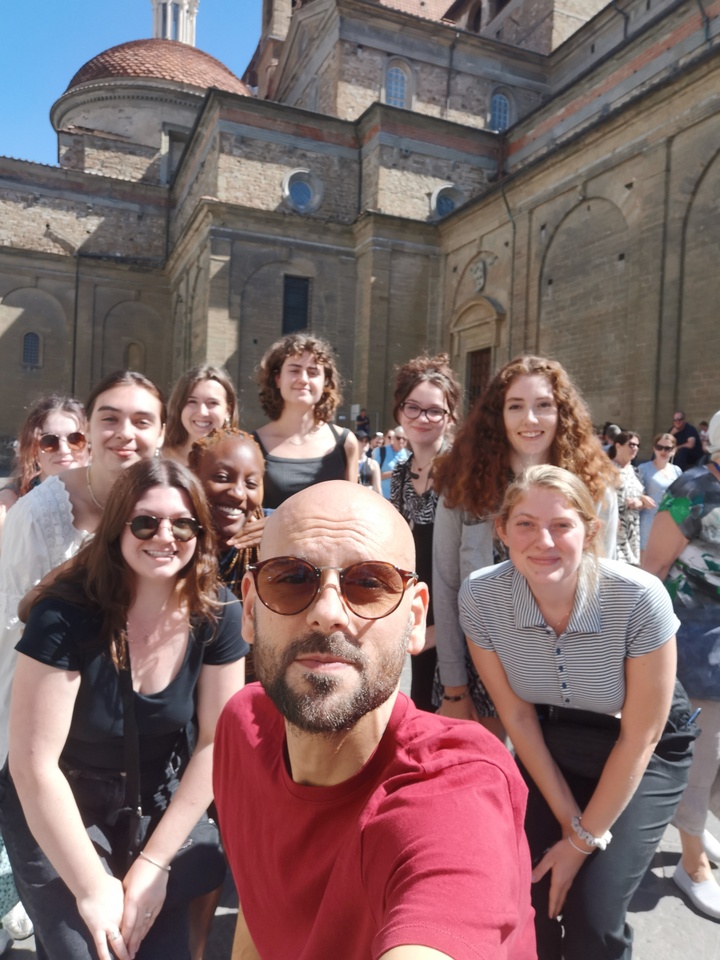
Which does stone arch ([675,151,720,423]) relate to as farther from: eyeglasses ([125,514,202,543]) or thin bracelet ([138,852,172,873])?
thin bracelet ([138,852,172,873])

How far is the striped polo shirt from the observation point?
2.28m

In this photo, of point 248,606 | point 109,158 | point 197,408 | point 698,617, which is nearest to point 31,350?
point 109,158

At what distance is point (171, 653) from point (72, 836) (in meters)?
0.60

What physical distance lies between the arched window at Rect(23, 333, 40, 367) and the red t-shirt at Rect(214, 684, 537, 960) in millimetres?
31854

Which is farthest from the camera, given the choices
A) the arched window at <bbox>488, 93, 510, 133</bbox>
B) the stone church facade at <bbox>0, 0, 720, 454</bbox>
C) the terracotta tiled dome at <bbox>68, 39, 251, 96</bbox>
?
the terracotta tiled dome at <bbox>68, 39, 251, 96</bbox>

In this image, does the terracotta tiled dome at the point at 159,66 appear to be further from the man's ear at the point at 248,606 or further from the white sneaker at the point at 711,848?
the white sneaker at the point at 711,848

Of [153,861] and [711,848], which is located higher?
[153,861]

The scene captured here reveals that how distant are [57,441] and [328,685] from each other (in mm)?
2930

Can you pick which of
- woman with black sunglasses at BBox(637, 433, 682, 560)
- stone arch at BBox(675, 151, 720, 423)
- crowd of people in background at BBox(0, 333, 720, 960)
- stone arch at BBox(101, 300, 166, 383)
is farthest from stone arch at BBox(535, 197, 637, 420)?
stone arch at BBox(101, 300, 166, 383)

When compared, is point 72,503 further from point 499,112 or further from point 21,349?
point 21,349

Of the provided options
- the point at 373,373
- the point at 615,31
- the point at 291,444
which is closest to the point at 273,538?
the point at 291,444

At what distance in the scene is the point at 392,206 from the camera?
22672mm

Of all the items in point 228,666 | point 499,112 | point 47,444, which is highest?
point 499,112

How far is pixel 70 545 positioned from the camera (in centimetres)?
256
